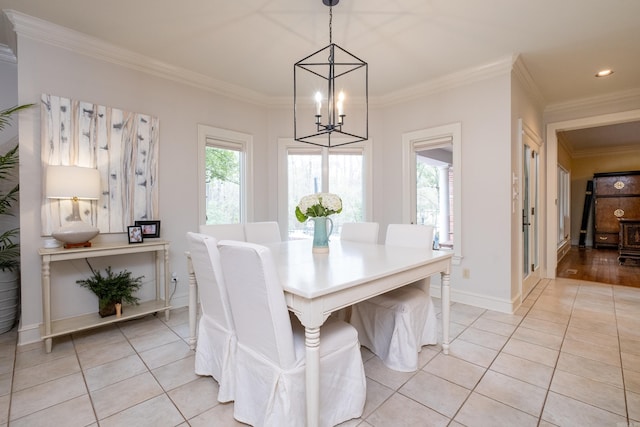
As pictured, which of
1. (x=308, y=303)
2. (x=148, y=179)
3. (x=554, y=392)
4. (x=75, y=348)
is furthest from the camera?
(x=148, y=179)

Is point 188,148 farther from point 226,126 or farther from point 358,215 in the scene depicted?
point 358,215

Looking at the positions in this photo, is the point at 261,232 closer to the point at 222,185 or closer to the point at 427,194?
the point at 222,185

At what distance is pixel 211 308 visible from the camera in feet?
6.05

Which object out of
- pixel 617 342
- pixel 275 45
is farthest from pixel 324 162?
pixel 617 342

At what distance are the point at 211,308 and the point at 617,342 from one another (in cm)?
313

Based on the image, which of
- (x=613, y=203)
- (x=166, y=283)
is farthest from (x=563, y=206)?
(x=166, y=283)

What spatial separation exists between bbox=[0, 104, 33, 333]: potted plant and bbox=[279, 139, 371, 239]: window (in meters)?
2.65

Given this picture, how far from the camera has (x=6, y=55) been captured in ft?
9.12

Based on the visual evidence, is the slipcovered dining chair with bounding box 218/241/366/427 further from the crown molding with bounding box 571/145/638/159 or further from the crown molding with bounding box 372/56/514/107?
the crown molding with bounding box 571/145/638/159

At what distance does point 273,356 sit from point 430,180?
3396mm

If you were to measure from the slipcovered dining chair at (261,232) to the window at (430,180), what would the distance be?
1840 mm

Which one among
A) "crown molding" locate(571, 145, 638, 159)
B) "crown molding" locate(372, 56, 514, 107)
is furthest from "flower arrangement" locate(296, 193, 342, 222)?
"crown molding" locate(571, 145, 638, 159)

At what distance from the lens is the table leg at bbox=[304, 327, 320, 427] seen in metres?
1.31

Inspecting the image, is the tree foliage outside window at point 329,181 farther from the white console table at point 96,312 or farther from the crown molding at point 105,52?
the white console table at point 96,312
